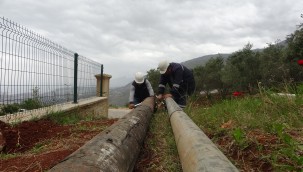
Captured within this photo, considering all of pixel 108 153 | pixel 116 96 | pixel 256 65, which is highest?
pixel 256 65

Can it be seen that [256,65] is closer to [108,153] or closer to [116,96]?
[116,96]

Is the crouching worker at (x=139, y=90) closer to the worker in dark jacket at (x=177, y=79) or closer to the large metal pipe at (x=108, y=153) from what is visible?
the worker in dark jacket at (x=177, y=79)

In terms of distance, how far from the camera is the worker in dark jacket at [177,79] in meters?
9.12

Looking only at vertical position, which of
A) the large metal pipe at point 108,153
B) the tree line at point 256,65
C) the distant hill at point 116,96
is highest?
the tree line at point 256,65

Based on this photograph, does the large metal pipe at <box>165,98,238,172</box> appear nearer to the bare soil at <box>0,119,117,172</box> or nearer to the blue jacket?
the bare soil at <box>0,119,117,172</box>

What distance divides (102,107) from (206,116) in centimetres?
870

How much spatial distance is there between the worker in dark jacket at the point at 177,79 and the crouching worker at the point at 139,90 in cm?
42

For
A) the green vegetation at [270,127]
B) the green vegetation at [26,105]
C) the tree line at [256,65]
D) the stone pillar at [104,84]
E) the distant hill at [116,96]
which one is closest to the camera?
the green vegetation at [270,127]

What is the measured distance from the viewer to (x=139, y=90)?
1030 centimetres

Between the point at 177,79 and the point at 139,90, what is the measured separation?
63.9 inches

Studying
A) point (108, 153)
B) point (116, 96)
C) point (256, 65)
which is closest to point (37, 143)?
point (108, 153)

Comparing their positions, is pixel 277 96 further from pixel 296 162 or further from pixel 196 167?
pixel 196 167

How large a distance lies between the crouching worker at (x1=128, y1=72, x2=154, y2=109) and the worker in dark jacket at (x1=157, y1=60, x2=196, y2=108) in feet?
1.37

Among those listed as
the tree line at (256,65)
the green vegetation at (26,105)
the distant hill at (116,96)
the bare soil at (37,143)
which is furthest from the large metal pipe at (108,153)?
the tree line at (256,65)
